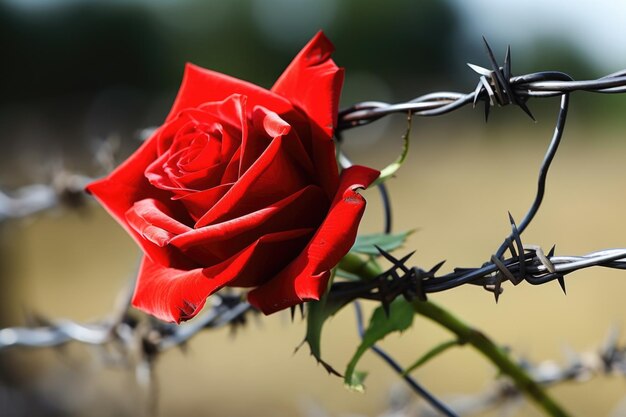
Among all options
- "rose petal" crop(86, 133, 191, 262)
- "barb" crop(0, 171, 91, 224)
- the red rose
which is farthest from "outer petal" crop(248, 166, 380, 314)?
"barb" crop(0, 171, 91, 224)

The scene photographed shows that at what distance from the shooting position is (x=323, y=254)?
31 cm

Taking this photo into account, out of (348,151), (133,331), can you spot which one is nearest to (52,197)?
(133,331)

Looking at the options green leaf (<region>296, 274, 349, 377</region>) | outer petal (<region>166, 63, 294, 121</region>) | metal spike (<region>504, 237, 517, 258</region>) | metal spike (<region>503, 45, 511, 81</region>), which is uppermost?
metal spike (<region>503, 45, 511, 81</region>)

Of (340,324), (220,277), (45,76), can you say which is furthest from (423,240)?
(45,76)

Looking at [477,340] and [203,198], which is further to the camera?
[477,340]

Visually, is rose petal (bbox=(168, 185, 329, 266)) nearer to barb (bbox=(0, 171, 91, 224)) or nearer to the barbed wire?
the barbed wire

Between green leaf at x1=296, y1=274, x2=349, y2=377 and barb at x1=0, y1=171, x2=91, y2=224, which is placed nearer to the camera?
green leaf at x1=296, y1=274, x2=349, y2=377

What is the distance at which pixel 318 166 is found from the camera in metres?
0.35

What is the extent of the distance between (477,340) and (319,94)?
0.18m

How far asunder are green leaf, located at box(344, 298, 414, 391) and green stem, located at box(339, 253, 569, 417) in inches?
0.5

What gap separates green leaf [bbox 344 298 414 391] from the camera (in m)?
0.38

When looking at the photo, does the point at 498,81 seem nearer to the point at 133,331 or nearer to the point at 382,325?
the point at 382,325

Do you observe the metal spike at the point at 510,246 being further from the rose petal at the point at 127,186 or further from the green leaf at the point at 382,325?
the rose petal at the point at 127,186

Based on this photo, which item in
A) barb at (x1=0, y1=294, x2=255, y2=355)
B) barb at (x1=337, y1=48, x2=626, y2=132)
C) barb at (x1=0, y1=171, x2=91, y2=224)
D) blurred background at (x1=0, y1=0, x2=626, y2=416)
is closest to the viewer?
barb at (x1=337, y1=48, x2=626, y2=132)
